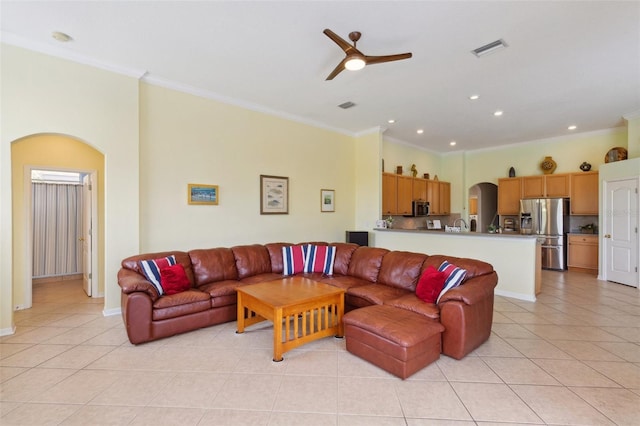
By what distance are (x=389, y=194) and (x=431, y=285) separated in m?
3.92

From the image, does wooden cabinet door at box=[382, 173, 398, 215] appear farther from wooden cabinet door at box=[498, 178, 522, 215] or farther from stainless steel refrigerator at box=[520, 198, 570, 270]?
stainless steel refrigerator at box=[520, 198, 570, 270]

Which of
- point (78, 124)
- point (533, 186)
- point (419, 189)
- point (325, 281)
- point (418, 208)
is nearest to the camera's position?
point (78, 124)

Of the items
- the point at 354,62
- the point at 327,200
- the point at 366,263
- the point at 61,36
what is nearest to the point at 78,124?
the point at 61,36

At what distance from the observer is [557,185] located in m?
6.96

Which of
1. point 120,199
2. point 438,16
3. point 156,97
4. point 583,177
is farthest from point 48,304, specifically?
point 583,177

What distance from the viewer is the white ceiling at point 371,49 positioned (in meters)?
2.71

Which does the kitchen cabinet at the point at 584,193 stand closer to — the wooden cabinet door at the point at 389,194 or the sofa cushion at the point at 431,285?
the wooden cabinet door at the point at 389,194

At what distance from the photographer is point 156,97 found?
4.25m

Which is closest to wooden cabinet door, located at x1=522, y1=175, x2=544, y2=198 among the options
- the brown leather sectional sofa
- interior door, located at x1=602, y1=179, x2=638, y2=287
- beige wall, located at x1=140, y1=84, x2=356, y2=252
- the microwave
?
interior door, located at x1=602, y1=179, x2=638, y2=287

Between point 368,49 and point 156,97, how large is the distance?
3031 mm

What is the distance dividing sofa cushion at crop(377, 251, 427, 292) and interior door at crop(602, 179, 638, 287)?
463 cm

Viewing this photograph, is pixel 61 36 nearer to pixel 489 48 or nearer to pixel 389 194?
pixel 489 48

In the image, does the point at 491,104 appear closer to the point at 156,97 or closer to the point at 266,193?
the point at 266,193

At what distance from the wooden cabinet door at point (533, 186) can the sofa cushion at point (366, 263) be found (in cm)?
531
